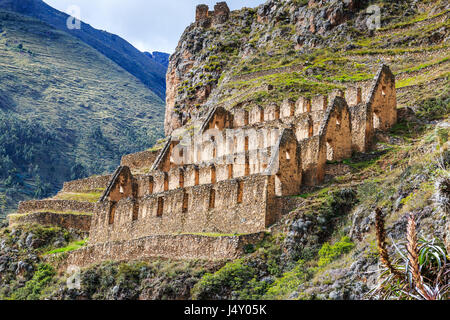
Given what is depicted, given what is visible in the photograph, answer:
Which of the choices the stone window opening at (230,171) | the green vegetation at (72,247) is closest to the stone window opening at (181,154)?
the green vegetation at (72,247)

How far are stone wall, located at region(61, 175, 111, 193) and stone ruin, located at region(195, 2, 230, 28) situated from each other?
146 ft

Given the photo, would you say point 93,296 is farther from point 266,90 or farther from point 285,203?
point 266,90

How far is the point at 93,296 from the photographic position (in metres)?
32.1

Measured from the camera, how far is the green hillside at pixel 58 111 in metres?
107

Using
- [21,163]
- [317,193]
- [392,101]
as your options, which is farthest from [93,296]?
[21,163]

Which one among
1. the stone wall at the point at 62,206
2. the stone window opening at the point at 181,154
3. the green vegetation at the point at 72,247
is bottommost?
the green vegetation at the point at 72,247

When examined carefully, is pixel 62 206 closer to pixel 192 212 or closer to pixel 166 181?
pixel 166 181

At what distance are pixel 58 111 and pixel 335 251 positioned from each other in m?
110

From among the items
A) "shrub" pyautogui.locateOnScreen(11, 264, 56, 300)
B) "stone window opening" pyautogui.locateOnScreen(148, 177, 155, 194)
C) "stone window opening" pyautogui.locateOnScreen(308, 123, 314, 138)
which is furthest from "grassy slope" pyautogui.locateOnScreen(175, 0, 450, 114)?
"shrub" pyautogui.locateOnScreen(11, 264, 56, 300)

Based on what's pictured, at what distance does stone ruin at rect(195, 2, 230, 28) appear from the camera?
89.4 m

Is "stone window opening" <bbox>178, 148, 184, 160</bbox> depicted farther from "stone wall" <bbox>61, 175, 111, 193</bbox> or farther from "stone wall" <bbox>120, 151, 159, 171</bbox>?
"stone wall" <bbox>61, 175, 111, 193</bbox>

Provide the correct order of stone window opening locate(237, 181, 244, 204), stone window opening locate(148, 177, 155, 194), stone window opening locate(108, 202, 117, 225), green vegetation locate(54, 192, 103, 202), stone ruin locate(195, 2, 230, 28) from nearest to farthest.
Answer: stone window opening locate(237, 181, 244, 204) → stone window opening locate(108, 202, 117, 225) → stone window opening locate(148, 177, 155, 194) → green vegetation locate(54, 192, 103, 202) → stone ruin locate(195, 2, 230, 28)

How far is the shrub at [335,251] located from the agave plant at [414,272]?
11.6 meters

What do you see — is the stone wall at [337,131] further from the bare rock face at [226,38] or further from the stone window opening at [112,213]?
the bare rock face at [226,38]
